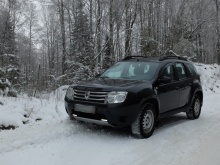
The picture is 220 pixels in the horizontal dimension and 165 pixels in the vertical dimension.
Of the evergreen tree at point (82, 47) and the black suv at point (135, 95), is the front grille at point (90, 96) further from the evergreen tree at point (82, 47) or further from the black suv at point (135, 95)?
Result: the evergreen tree at point (82, 47)

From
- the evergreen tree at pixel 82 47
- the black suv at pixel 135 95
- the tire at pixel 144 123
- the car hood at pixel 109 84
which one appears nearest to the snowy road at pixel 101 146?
the tire at pixel 144 123

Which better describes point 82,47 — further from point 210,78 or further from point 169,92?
point 169,92

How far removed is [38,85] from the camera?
1109cm

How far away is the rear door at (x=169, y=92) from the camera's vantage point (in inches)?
281

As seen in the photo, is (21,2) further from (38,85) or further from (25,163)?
(25,163)

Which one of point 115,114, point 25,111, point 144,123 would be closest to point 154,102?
point 144,123

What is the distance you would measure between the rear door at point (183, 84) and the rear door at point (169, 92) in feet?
0.72

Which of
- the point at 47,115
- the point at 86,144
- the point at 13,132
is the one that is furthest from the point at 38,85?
the point at 86,144

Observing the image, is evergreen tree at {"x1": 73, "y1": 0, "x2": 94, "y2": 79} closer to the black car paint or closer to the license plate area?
the black car paint

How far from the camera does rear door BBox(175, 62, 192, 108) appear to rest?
803cm

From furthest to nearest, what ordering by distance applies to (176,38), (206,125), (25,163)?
(176,38) → (206,125) → (25,163)

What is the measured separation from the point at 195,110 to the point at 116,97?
3739 millimetres

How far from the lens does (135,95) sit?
6.25 metres

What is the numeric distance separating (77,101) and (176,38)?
21730 millimetres
